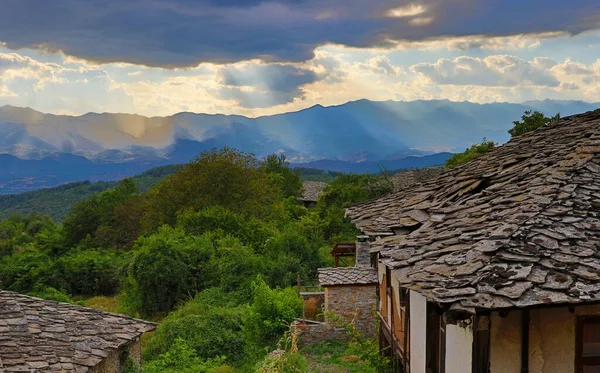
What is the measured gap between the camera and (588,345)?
6.05 metres

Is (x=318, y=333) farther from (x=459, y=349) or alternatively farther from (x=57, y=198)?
(x=57, y=198)

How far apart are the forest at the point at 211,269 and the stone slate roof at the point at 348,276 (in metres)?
2.12

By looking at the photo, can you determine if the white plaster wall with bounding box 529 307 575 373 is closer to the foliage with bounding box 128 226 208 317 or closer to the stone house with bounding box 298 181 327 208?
the foliage with bounding box 128 226 208 317

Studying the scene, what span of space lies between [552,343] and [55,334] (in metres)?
9.54

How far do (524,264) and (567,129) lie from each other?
5715mm

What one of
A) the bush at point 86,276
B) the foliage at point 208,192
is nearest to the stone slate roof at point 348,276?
the foliage at point 208,192

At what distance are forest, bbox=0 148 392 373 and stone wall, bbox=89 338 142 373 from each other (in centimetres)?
42

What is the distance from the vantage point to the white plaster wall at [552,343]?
19.5ft

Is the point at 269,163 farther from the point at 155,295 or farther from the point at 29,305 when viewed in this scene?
the point at 29,305

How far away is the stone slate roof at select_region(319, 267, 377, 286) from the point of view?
1889 centimetres

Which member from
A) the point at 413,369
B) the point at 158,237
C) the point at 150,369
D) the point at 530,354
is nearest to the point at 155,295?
the point at 158,237

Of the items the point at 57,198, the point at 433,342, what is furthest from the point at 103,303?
the point at 57,198

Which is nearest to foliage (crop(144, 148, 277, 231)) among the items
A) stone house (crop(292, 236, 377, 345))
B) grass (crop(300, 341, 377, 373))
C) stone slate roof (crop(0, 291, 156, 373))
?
stone house (crop(292, 236, 377, 345))

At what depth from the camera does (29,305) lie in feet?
42.6
